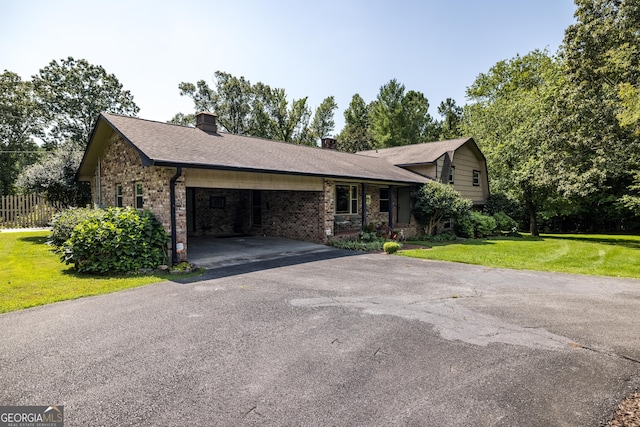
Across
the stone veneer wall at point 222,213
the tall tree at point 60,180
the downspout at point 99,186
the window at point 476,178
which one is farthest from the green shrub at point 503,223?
the tall tree at point 60,180

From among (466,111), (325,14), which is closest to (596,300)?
(325,14)

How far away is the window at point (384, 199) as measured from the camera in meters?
17.8

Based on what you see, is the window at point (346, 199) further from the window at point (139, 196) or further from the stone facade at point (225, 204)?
the window at point (139, 196)

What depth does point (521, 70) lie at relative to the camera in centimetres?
3359

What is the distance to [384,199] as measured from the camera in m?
17.9

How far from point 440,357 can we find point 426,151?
19.2 metres

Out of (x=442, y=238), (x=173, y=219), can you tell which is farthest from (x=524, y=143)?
(x=173, y=219)

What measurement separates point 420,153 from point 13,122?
34.2 meters

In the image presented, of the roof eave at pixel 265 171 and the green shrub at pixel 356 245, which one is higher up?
the roof eave at pixel 265 171

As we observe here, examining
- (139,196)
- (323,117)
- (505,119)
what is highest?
(323,117)

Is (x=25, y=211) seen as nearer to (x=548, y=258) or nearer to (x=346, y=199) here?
(x=346, y=199)

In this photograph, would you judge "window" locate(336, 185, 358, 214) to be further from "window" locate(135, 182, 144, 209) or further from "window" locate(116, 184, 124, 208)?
"window" locate(116, 184, 124, 208)

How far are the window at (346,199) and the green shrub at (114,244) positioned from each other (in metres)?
8.26

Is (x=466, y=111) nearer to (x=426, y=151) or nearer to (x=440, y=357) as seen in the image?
(x=426, y=151)
